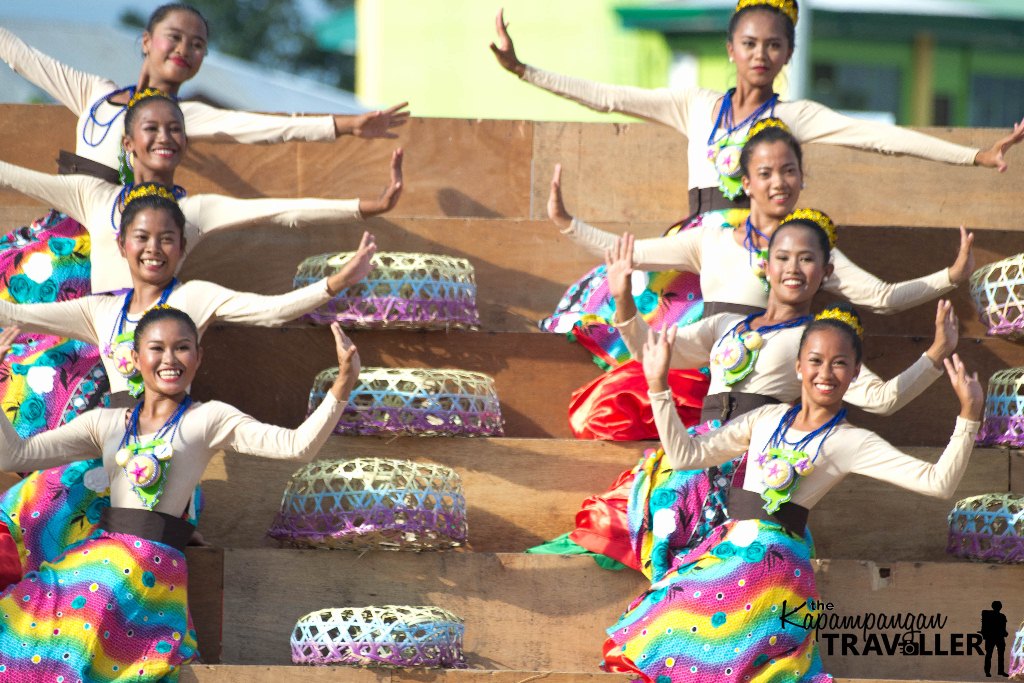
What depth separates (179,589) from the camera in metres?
5.91

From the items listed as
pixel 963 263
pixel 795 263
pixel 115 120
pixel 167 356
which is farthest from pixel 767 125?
pixel 115 120

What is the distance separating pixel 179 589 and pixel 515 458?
1346 millimetres

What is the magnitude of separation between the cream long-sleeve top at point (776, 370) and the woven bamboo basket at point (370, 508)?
79 centimetres

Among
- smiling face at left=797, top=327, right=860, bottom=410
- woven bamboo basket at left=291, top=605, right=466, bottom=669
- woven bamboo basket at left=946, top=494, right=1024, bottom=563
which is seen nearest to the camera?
woven bamboo basket at left=291, top=605, right=466, bottom=669

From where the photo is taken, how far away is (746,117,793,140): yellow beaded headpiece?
680cm

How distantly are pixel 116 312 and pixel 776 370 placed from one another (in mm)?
2164

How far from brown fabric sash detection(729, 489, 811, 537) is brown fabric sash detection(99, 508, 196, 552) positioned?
1675 millimetres

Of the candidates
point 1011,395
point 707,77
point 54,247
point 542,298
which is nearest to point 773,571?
point 1011,395

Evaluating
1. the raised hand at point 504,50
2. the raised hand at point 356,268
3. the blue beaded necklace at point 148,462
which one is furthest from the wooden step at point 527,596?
the raised hand at point 504,50

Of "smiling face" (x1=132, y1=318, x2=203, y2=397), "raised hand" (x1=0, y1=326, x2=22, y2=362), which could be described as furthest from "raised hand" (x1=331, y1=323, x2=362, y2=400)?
"raised hand" (x1=0, y1=326, x2=22, y2=362)

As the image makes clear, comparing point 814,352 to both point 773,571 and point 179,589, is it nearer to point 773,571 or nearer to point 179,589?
point 773,571

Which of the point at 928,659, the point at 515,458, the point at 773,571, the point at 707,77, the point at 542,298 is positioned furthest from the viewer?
the point at 707,77

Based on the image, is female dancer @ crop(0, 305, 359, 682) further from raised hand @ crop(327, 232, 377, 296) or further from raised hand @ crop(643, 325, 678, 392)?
raised hand @ crop(643, 325, 678, 392)

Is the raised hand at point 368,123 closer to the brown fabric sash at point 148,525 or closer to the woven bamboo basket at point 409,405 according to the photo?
the woven bamboo basket at point 409,405
